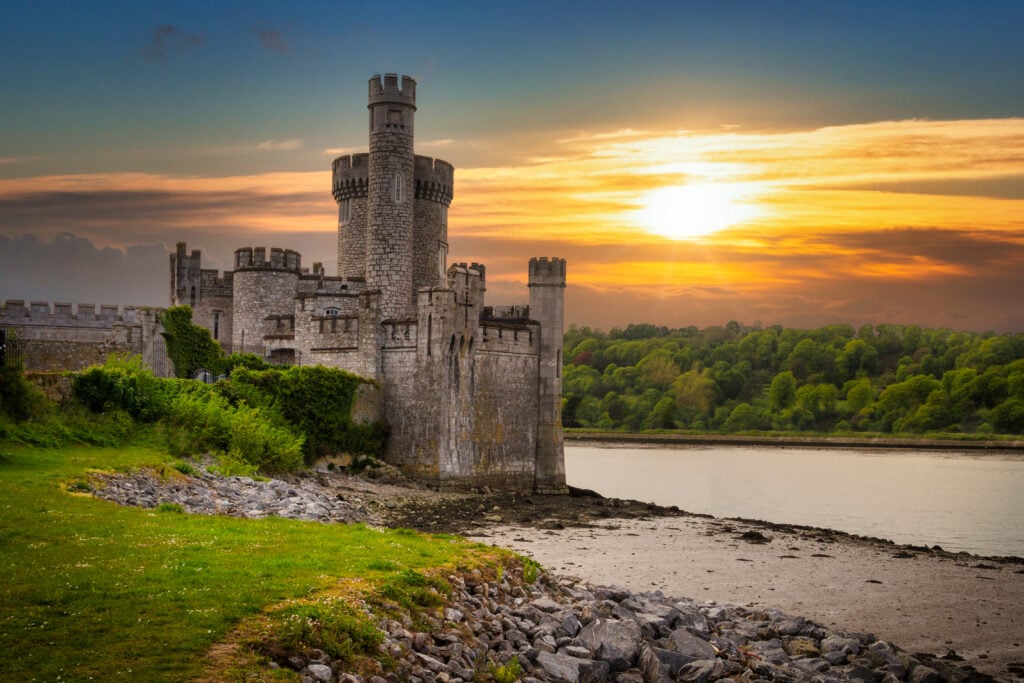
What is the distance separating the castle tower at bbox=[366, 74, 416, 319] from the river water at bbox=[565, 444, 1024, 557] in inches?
654

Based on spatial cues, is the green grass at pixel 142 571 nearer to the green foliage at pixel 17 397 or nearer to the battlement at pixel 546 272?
the green foliage at pixel 17 397

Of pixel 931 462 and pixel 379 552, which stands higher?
pixel 379 552

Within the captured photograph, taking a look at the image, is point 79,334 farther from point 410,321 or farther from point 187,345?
point 410,321

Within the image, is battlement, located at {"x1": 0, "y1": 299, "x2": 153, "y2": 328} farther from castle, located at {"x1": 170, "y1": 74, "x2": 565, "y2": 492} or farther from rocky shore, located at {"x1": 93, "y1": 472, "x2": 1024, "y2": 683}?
Result: rocky shore, located at {"x1": 93, "y1": 472, "x2": 1024, "y2": 683}

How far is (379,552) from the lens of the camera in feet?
52.4

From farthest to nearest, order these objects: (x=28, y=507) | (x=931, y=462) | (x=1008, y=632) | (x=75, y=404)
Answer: (x=931, y=462), (x=75, y=404), (x=1008, y=632), (x=28, y=507)

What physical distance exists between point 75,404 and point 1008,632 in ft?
75.4

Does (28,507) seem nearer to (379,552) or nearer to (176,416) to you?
(379,552)

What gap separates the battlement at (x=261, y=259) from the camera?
45.3m

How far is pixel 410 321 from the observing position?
1479 inches

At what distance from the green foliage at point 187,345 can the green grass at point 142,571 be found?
62.1 feet

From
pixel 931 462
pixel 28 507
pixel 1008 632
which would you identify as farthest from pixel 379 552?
pixel 931 462

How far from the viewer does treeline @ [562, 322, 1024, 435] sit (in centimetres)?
10144

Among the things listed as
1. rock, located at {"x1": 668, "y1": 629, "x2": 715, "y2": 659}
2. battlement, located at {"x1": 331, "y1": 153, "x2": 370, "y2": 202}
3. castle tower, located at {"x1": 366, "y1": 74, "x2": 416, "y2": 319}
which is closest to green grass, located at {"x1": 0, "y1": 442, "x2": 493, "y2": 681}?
rock, located at {"x1": 668, "y1": 629, "x2": 715, "y2": 659}
